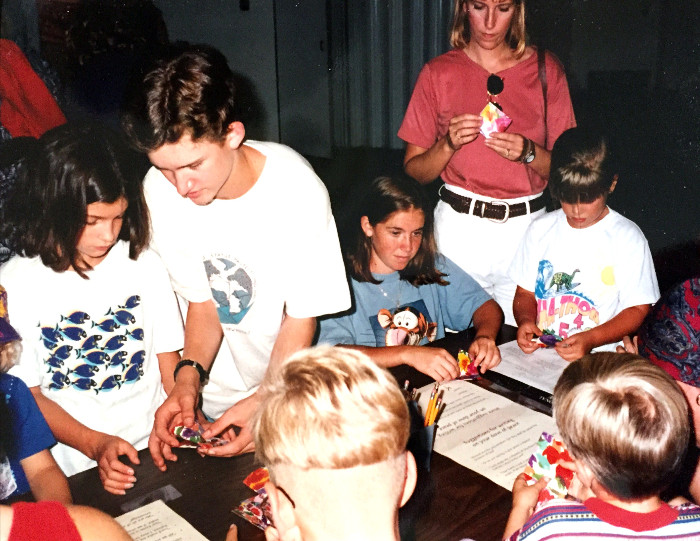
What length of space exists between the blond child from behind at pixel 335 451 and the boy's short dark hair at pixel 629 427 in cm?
33

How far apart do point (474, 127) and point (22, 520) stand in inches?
73.5

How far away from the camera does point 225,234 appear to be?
5.42ft

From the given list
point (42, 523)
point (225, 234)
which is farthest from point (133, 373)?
point (42, 523)

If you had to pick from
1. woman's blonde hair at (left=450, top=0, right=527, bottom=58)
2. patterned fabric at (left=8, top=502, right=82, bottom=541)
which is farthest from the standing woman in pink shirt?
patterned fabric at (left=8, top=502, right=82, bottom=541)

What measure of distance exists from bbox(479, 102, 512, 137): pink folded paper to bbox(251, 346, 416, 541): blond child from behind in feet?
5.04

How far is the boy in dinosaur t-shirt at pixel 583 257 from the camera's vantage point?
2109 millimetres

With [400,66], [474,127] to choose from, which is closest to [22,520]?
[474,127]

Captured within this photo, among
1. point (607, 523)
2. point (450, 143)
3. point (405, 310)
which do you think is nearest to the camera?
point (607, 523)

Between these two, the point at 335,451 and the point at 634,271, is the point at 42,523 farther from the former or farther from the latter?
the point at 634,271

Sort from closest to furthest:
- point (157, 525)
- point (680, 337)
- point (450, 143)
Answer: point (157, 525)
point (680, 337)
point (450, 143)

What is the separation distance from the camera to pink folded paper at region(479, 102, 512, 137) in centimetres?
214

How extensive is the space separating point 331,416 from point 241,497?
0.46 meters

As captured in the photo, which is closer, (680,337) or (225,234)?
(680,337)

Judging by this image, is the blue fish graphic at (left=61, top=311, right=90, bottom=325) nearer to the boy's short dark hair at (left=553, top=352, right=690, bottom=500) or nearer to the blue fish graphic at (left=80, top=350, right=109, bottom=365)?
the blue fish graphic at (left=80, top=350, right=109, bottom=365)
